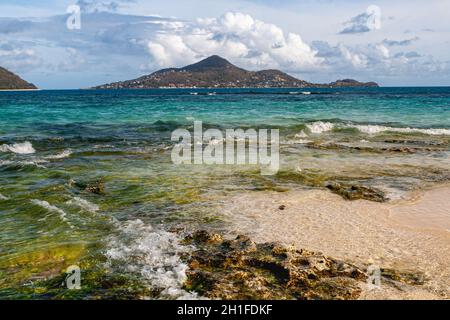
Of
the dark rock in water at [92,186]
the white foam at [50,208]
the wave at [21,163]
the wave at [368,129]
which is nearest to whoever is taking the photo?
the white foam at [50,208]

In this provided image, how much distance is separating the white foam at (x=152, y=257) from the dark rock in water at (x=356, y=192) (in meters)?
5.67

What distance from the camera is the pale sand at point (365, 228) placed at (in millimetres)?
7272

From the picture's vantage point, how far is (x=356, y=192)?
12.4m

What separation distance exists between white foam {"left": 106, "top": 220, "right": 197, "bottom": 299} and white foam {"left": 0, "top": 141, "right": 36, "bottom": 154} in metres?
14.4

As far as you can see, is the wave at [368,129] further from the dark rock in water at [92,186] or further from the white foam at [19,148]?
the dark rock in water at [92,186]

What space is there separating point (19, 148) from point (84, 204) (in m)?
12.4

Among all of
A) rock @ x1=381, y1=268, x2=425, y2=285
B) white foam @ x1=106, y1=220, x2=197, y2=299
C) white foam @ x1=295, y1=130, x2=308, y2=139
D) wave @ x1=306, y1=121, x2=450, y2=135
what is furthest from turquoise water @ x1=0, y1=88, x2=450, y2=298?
rock @ x1=381, y1=268, x2=425, y2=285

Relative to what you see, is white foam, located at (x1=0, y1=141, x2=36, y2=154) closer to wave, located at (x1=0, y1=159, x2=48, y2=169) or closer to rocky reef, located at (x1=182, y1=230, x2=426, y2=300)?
wave, located at (x1=0, y1=159, x2=48, y2=169)

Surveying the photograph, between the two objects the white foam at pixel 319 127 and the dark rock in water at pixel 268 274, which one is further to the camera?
the white foam at pixel 319 127

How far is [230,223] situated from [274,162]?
27.2 ft

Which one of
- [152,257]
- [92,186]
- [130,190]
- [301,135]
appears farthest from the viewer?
[301,135]

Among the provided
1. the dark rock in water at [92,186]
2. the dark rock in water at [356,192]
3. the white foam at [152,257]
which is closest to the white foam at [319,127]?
the dark rock in water at [356,192]

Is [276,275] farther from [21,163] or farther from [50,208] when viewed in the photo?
[21,163]

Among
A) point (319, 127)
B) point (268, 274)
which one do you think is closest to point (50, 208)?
point (268, 274)
